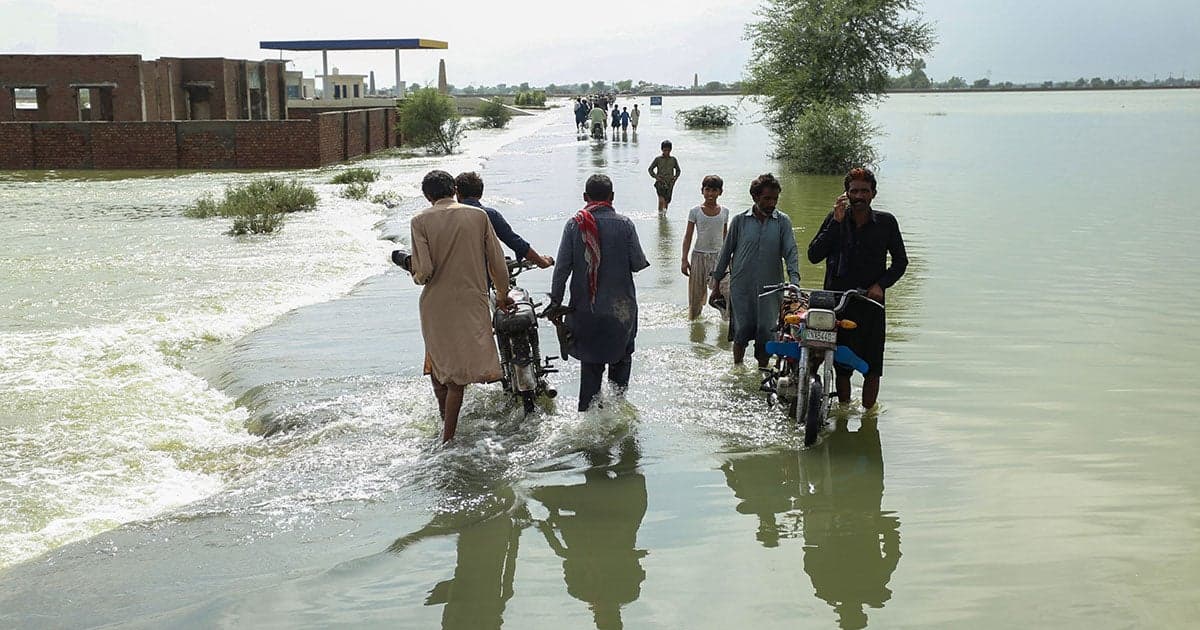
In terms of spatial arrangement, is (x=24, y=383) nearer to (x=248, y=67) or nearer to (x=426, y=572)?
(x=426, y=572)

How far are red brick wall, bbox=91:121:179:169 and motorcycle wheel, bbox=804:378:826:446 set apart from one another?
111ft

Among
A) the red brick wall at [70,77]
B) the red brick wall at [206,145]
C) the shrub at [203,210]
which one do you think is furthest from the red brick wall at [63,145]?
the shrub at [203,210]

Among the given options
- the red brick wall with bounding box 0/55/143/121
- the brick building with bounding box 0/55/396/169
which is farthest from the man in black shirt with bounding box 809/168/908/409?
the red brick wall with bounding box 0/55/143/121

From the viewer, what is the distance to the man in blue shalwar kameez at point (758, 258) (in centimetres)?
785

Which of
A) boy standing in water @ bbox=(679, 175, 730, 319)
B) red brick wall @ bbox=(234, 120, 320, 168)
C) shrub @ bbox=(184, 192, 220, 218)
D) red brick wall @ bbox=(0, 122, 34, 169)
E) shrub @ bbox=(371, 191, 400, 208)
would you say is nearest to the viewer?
boy standing in water @ bbox=(679, 175, 730, 319)

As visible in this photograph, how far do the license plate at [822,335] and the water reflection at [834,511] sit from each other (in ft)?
2.18

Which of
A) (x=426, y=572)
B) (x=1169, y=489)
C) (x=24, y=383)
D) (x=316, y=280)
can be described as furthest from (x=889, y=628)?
(x=316, y=280)

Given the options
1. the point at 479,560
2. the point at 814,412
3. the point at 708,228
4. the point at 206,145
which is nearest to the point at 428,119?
the point at 206,145

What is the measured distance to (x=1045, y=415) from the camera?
7.55 m

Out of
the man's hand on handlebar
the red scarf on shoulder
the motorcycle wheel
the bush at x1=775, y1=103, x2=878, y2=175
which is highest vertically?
the bush at x1=775, y1=103, x2=878, y2=175

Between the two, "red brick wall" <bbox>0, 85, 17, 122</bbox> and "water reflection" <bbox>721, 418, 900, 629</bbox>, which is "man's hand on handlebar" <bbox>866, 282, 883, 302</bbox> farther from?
"red brick wall" <bbox>0, 85, 17, 122</bbox>

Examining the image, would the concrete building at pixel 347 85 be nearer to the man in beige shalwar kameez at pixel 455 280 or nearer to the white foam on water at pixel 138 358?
the white foam on water at pixel 138 358

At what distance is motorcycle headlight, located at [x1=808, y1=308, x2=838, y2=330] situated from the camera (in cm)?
663

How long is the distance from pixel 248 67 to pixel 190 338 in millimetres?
43566
